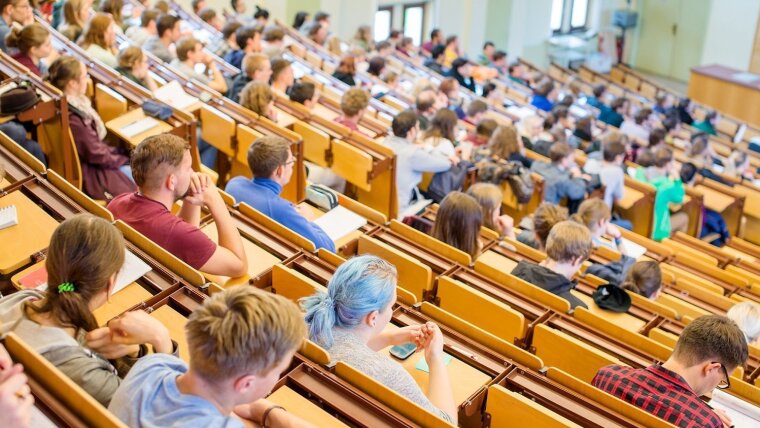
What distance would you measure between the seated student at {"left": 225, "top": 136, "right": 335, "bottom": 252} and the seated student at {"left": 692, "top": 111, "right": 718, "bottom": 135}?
984cm

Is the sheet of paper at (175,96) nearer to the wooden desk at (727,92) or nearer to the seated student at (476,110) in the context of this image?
the seated student at (476,110)

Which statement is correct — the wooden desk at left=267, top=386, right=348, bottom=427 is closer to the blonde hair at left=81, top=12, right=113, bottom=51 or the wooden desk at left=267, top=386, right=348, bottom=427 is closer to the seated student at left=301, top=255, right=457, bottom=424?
the seated student at left=301, top=255, right=457, bottom=424

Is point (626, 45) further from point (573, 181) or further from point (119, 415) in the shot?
point (119, 415)

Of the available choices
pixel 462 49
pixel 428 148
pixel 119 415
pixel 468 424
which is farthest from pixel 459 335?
pixel 462 49

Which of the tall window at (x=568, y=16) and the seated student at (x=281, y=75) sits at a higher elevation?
the seated student at (x=281, y=75)

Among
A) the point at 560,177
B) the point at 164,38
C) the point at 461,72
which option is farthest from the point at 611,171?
the point at 461,72

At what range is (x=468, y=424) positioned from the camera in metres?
2.91

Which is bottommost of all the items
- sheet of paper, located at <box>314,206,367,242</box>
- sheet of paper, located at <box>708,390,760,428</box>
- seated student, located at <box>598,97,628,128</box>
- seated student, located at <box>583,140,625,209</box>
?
seated student, located at <box>598,97,628,128</box>

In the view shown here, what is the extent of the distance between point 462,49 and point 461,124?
261 inches

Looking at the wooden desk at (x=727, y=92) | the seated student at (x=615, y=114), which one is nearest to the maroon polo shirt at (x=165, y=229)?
the seated student at (x=615, y=114)

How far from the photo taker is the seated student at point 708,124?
41.5 feet

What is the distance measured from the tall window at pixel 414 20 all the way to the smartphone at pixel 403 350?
12.2 metres

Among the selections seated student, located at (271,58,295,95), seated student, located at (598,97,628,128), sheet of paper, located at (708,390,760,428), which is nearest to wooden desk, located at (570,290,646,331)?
sheet of paper, located at (708,390,760,428)

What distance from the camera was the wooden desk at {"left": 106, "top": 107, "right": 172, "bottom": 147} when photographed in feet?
16.5
